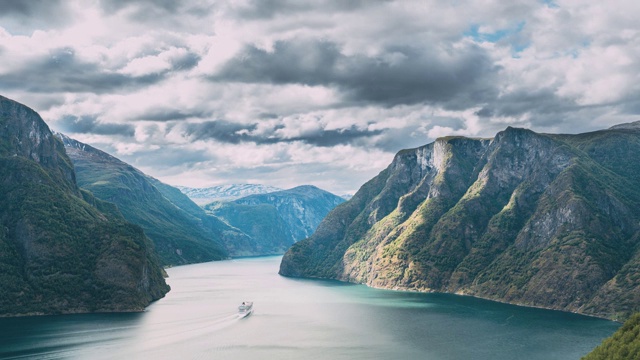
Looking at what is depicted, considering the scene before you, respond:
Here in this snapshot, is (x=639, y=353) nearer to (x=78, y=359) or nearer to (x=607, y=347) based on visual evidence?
(x=607, y=347)

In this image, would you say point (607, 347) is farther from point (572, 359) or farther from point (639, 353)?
point (572, 359)

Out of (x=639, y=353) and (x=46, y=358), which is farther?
(x=46, y=358)

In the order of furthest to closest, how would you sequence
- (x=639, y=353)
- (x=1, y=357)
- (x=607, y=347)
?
(x=1, y=357) → (x=607, y=347) → (x=639, y=353)

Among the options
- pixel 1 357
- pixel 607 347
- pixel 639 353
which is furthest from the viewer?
pixel 1 357

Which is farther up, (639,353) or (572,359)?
(639,353)

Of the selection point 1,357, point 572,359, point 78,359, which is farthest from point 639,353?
point 1,357

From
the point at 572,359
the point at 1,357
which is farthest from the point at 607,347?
the point at 1,357
